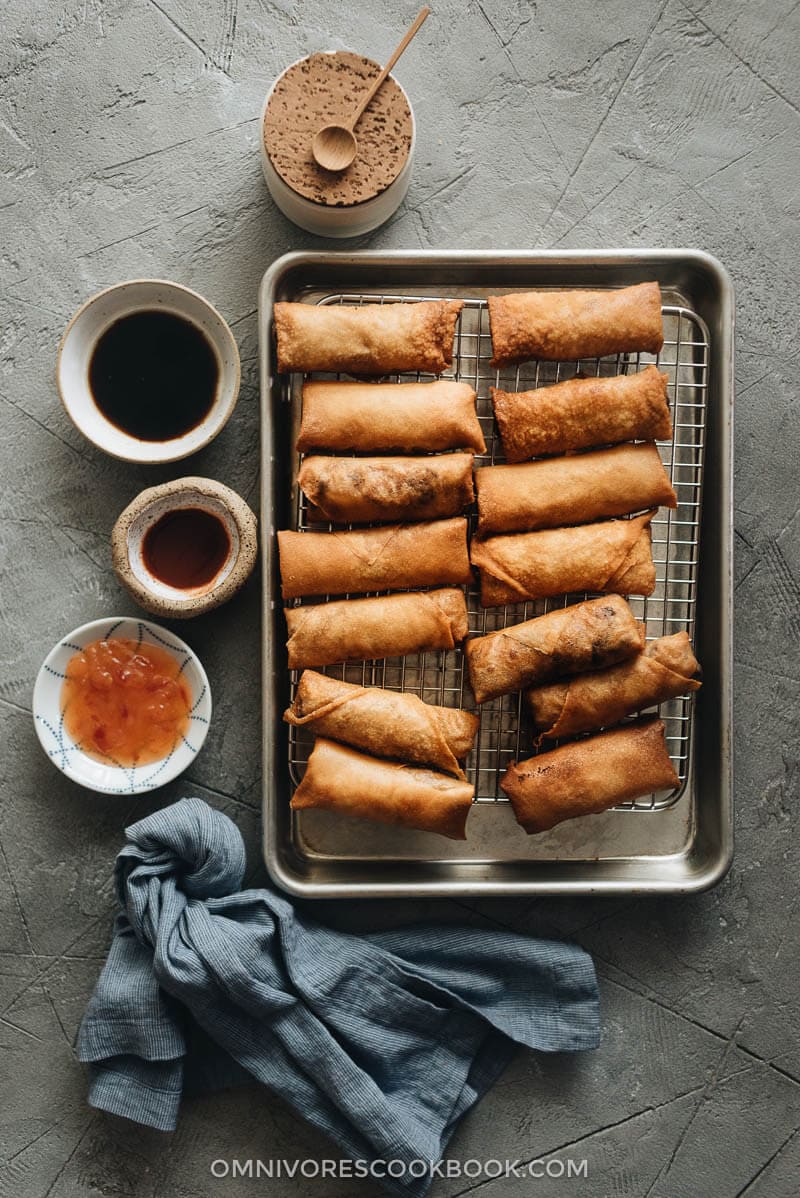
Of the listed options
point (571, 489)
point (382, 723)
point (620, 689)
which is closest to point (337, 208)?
point (571, 489)

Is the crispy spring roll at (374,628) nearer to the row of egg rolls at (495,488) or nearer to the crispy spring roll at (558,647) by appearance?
the crispy spring roll at (558,647)

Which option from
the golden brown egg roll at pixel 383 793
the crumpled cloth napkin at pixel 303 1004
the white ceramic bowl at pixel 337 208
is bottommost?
the crumpled cloth napkin at pixel 303 1004

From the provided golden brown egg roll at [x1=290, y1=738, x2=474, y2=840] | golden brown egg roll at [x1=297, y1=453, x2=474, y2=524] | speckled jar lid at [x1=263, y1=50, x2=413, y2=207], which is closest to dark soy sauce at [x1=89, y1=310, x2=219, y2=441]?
golden brown egg roll at [x1=297, y1=453, x2=474, y2=524]

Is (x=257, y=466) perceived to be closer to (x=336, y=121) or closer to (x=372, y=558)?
(x=372, y=558)

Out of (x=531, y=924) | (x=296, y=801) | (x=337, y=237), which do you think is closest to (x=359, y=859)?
(x=296, y=801)

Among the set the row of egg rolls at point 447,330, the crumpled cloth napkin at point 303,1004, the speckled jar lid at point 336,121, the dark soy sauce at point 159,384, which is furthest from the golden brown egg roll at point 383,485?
the crumpled cloth napkin at point 303,1004

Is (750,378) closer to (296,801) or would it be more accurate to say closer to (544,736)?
(544,736)
